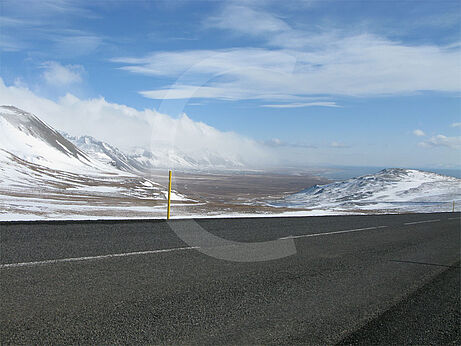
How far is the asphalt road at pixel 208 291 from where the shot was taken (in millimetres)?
3967

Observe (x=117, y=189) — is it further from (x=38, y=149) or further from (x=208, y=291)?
(x=38, y=149)

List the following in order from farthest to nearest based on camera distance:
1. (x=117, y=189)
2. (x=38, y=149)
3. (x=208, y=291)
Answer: (x=38, y=149), (x=117, y=189), (x=208, y=291)

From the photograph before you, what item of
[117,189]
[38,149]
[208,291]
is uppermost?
[38,149]

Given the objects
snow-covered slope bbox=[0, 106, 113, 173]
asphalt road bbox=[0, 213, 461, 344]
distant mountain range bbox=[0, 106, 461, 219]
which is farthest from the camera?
snow-covered slope bbox=[0, 106, 113, 173]

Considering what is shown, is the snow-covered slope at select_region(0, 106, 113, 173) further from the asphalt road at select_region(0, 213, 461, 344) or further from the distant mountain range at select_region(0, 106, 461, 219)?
the asphalt road at select_region(0, 213, 461, 344)

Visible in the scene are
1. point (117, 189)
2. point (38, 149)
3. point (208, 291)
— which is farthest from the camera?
point (38, 149)

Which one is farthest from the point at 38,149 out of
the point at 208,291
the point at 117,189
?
the point at 208,291

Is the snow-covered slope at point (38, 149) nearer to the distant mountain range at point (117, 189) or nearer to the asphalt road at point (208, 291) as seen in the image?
the distant mountain range at point (117, 189)

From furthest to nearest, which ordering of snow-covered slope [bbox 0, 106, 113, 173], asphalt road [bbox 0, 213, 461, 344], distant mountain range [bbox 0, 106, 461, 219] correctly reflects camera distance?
snow-covered slope [bbox 0, 106, 113, 173] < distant mountain range [bbox 0, 106, 461, 219] < asphalt road [bbox 0, 213, 461, 344]

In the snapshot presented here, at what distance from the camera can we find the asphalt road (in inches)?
156

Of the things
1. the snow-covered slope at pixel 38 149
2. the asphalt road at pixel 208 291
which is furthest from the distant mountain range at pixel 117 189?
the asphalt road at pixel 208 291

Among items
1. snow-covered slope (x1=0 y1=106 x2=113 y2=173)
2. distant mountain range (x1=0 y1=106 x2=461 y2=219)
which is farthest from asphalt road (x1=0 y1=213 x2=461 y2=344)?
snow-covered slope (x1=0 y1=106 x2=113 y2=173)

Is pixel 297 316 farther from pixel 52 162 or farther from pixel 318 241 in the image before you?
pixel 52 162

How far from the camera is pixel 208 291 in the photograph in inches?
209
